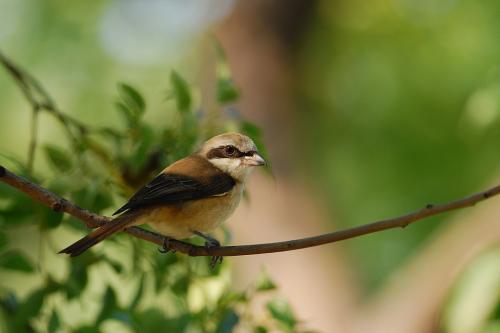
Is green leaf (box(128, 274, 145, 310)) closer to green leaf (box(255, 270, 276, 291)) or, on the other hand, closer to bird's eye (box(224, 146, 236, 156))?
green leaf (box(255, 270, 276, 291))

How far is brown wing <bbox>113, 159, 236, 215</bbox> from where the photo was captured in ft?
12.5

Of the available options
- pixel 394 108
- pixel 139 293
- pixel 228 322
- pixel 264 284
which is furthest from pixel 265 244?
pixel 394 108

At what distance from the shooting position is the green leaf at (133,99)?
155 inches

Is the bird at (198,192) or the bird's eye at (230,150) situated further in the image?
the bird's eye at (230,150)

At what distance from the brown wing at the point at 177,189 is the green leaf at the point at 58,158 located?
512 millimetres

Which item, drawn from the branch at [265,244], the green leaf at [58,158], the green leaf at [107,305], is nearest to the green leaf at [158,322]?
the green leaf at [107,305]

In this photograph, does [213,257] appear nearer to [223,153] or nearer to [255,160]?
[255,160]

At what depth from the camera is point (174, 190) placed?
4.04 metres

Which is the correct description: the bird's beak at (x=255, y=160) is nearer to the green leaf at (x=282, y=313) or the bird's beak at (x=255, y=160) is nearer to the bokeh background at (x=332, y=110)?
the green leaf at (x=282, y=313)

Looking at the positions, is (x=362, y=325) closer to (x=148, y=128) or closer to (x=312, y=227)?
(x=312, y=227)

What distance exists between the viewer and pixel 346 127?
1195 centimetres

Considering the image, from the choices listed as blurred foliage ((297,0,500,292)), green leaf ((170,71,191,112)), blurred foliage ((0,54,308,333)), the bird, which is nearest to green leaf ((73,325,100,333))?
blurred foliage ((0,54,308,333))

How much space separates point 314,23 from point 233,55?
5.43 ft

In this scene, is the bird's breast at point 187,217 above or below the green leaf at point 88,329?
above
